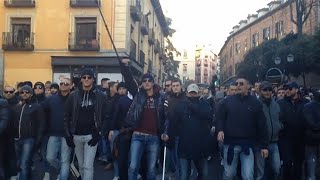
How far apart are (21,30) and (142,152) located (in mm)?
19574

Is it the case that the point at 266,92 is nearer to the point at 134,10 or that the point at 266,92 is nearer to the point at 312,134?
the point at 312,134

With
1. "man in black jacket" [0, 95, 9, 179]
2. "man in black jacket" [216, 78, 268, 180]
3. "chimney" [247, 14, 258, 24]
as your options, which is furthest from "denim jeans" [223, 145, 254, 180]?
"chimney" [247, 14, 258, 24]

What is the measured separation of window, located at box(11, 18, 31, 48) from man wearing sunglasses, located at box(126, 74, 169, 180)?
62.3 ft

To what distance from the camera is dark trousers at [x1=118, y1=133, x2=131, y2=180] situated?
6899 mm

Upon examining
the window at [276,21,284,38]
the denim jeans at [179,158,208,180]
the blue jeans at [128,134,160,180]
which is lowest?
the denim jeans at [179,158,208,180]

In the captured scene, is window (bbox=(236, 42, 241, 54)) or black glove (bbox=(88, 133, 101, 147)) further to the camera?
window (bbox=(236, 42, 241, 54))

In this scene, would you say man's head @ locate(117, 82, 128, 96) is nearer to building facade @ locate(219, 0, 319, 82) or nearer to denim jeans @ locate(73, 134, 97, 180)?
denim jeans @ locate(73, 134, 97, 180)

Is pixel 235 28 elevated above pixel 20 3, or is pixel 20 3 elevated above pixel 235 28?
pixel 235 28

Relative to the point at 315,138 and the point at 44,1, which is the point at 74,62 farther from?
the point at 315,138

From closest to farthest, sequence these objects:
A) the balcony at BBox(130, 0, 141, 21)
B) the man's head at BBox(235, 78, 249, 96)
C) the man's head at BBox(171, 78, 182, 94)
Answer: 1. the man's head at BBox(235, 78, 249, 96)
2. the man's head at BBox(171, 78, 182, 94)
3. the balcony at BBox(130, 0, 141, 21)

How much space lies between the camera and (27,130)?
689 cm

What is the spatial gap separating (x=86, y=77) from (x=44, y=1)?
62.7 ft

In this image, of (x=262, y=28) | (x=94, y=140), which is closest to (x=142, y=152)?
(x=94, y=140)

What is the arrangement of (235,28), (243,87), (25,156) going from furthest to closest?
(235,28)
(25,156)
(243,87)
